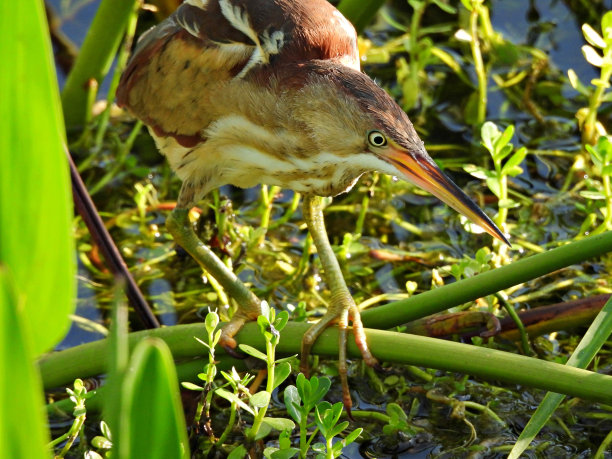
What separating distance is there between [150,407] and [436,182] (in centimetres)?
95

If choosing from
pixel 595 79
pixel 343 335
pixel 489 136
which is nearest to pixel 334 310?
pixel 343 335

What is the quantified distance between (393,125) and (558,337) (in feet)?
2.82

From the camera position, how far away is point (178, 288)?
2559mm

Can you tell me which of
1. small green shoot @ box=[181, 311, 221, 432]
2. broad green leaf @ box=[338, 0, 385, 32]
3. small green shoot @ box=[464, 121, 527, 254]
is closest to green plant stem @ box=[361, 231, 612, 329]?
small green shoot @ box=[181, 311, 221, 432]

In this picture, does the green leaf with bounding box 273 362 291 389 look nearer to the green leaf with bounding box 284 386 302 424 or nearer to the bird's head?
the green leaf with bounding box 284 386 302 424

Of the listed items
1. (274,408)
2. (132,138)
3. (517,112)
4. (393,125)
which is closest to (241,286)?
(274,408)

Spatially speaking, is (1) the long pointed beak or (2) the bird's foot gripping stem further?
(2) the bird's foot gripping stem

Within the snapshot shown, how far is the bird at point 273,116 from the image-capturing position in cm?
176

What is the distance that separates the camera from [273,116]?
1980 millimetres

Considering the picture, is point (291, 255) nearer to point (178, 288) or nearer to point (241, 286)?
point (178, 288)

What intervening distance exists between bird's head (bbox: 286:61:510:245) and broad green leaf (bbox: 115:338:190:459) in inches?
35.1

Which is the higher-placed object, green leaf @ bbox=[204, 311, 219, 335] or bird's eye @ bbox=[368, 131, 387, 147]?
bird's eye @ bbox=[368, 131, 387, 147]

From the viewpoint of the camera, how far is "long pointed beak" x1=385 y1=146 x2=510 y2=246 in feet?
5.46

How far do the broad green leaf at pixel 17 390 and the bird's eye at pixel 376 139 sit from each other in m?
1.02
